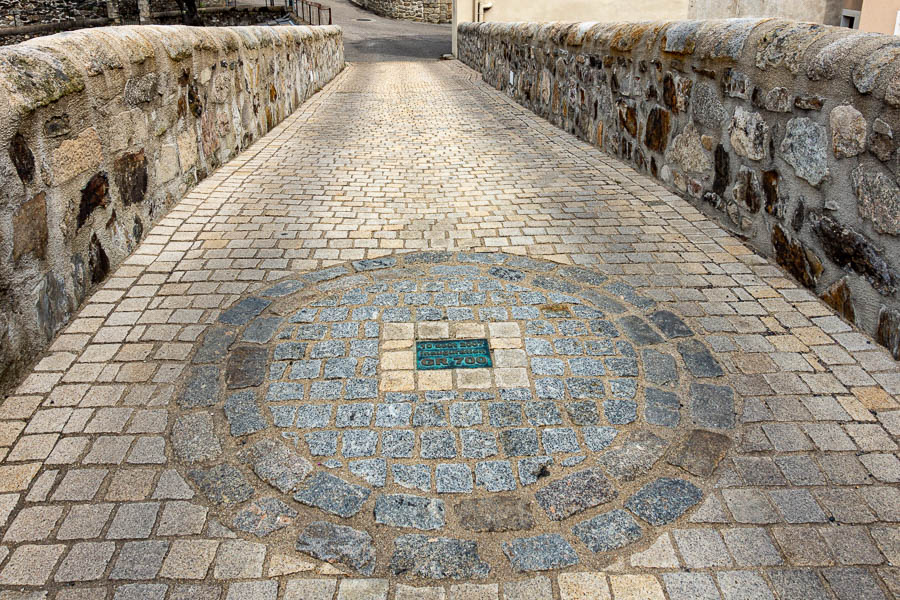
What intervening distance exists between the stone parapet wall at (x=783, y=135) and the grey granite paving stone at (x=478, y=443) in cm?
215

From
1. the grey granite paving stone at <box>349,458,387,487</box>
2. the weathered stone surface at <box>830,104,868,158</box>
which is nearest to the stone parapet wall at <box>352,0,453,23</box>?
the weathered stone surface at <box>830,104,868,158</box>

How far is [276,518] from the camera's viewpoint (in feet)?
7.99

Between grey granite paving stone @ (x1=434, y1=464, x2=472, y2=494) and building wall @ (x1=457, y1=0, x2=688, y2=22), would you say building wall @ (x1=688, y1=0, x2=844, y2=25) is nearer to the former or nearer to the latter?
building wall @ (x1=457, y1=0, x2=688, y2=22)

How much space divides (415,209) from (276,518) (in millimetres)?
3647

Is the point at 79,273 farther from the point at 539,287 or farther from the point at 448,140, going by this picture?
the point at 448,140

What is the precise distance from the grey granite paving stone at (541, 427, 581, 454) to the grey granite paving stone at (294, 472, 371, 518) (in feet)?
2.55

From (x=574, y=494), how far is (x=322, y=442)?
1068 millimetres

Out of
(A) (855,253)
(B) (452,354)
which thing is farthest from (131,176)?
(A) (855,253)

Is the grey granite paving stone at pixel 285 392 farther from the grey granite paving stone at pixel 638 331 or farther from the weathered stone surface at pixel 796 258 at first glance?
the weathered stone surface at pixel 796 258

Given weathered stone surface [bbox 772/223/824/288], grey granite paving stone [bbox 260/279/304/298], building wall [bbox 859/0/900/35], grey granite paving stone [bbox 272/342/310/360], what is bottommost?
→ grey granite paving stone [bbox 272/342/310/360]

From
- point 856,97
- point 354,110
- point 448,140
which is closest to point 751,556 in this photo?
point 856,97

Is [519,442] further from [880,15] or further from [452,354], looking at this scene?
[880,15]

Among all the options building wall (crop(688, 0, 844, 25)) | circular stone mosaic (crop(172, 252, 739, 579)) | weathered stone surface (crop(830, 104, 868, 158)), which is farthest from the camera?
building wall (crop(688, 0, 844, 25))

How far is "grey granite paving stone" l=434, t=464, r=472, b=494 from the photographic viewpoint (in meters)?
2.56
